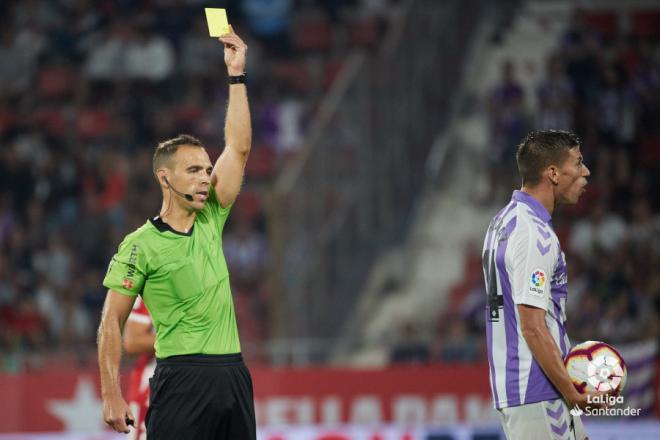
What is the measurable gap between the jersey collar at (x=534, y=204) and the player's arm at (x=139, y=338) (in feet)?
8.10

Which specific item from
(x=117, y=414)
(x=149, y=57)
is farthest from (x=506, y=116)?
(x=117, y=414)

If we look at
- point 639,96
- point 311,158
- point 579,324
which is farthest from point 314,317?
point 639,96

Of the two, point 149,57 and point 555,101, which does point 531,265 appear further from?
point 149,57

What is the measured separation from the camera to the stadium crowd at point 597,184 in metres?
13.4

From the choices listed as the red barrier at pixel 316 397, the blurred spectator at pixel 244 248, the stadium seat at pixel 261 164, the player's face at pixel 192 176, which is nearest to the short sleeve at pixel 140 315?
the player's face at pixel 192 176

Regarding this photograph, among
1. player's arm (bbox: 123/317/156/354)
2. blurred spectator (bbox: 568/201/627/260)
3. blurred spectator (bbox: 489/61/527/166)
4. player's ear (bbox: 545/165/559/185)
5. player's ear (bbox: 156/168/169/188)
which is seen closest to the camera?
player's ear (bbox: 545/165/559/185)

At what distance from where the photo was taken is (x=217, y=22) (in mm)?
6316

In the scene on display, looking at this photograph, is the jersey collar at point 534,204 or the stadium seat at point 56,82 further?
the stadium seat at point 56,82

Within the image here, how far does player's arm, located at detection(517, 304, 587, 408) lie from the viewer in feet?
18.5

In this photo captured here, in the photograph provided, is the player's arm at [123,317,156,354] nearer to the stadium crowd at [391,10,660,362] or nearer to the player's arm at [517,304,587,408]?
the player's arm at [517,304,587,408]

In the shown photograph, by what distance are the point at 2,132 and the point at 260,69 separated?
385 cm

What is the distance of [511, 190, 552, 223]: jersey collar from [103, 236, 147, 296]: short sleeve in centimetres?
180

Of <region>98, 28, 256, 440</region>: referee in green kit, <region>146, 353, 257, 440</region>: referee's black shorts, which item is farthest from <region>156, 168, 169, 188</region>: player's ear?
<region>146, 353, 257, 440</region>: referee's black shorts

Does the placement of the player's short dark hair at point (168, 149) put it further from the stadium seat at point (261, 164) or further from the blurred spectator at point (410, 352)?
the stadium seat at point (261, 164)
